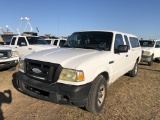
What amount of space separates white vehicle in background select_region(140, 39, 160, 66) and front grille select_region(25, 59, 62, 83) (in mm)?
8593

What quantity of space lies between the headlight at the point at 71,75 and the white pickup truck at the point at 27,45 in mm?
7184

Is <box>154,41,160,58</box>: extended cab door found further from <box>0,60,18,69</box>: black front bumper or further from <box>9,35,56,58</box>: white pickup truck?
<box>0,60,18,69</box>: black front bumper

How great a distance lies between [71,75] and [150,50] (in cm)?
888

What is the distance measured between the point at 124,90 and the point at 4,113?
3560 millimetres

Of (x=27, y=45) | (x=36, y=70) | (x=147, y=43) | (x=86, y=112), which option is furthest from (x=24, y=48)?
(x=147, y=43)

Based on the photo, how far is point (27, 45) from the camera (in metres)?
10.7

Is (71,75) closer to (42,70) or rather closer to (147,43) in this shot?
(42,70)

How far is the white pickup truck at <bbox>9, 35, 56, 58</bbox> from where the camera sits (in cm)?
1042

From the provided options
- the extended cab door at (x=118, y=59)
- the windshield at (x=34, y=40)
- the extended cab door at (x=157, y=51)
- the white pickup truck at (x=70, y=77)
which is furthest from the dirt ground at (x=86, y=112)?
the extended cab door at (x=157, y=51)

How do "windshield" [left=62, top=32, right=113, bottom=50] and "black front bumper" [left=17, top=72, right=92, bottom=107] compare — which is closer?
"black front bumper" [left=17, top=72, right=92, bottom=107]

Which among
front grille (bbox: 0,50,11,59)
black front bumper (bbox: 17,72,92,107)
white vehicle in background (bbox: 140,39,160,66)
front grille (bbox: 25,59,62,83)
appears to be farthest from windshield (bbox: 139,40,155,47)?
front grille (bbox: 25,59,62,83)

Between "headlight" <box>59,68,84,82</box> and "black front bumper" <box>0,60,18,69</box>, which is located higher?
"headlight" <box>59,68,84,82</box>

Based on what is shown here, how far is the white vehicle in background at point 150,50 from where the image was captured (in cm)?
1078

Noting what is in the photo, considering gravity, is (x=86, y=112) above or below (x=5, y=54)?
below
